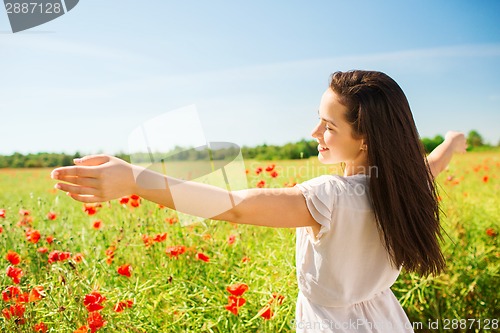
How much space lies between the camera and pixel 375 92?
49.1 inches

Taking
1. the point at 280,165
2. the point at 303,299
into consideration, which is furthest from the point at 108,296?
the point at 280,165

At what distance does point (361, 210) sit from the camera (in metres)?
1.22

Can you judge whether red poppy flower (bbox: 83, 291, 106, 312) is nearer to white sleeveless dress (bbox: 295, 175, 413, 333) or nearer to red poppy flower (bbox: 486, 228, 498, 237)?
white sleeveless dress (bbox: 295, 175, 413, 333)

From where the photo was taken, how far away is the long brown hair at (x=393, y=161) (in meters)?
1.22

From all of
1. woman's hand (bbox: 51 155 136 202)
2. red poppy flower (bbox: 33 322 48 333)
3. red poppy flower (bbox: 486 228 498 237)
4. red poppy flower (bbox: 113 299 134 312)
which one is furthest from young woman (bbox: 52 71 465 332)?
red poppy flower (bbox: 486 228 498 237)

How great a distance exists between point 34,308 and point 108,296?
35 cm

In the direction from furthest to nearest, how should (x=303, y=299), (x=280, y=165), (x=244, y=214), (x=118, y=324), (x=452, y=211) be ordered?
(x=280, y=165)
(x=452, y=211)
(x=118, y=324)
(x=303, y=299)
(x=244, y=214)

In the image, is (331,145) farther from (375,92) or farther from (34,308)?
(34,308)

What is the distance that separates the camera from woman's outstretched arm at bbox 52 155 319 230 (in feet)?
2.91

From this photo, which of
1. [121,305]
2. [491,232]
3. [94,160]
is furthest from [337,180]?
[491,232]

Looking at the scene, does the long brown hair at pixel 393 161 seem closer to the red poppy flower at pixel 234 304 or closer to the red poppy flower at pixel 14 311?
the red poppy flower at pixel 234 304

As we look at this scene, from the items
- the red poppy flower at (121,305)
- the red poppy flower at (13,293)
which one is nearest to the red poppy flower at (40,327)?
the red poppy flower at (13,293)

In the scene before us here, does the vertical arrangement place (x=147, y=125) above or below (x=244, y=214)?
above

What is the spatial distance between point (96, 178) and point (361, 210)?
2.22ft
